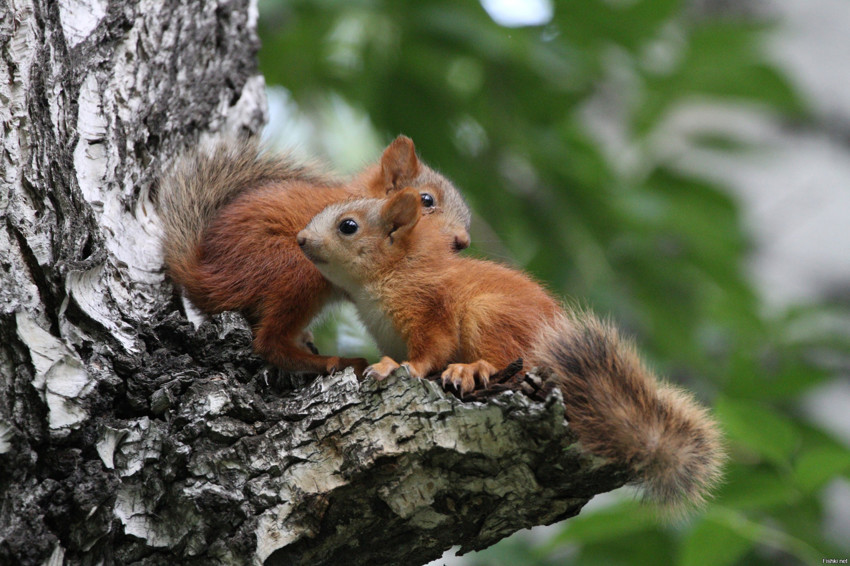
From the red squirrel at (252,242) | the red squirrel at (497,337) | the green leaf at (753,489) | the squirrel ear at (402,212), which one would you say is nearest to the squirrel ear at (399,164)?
the red squirrel at (252,242)

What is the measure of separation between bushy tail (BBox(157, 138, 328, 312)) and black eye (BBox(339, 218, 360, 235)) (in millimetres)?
301

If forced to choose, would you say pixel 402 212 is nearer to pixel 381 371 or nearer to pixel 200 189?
pixel 200 189

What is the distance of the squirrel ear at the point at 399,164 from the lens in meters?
2.68

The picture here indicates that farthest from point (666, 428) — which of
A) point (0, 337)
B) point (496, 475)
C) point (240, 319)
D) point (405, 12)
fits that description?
point (405, 12)

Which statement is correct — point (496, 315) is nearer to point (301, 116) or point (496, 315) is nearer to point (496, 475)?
point (496, 475)

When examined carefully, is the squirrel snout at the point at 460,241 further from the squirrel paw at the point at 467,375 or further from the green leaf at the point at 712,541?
the green leaf at the point at 712,541

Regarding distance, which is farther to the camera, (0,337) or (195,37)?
(195,37)

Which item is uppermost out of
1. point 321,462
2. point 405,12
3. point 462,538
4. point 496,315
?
point 405,12

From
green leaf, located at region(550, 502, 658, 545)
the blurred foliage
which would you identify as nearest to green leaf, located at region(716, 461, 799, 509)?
green leaf, located at region(550, 502, 658, 545)

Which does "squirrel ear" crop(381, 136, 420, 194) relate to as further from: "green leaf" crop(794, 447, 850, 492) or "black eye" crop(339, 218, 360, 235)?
"green leaf" crop(794, 447, 850, 492)

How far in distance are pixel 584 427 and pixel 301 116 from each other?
282 cm

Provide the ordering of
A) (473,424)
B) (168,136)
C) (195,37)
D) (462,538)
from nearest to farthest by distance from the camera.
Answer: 1. (473,424)
2. (462,538)
3. (168,136)
4. (195,37)

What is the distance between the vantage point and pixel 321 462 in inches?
57.7

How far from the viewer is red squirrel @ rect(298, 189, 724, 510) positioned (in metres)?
1.50
